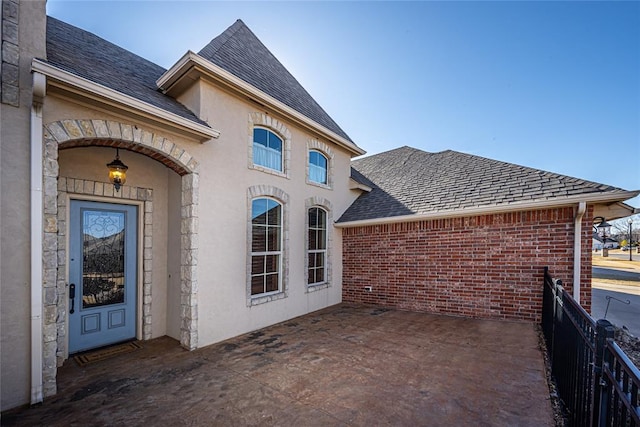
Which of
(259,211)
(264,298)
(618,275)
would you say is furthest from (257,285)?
(618,275)

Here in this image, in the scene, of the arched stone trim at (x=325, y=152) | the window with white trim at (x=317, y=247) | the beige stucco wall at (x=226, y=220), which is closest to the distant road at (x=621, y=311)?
the window with white trim at (x=317, y=247)

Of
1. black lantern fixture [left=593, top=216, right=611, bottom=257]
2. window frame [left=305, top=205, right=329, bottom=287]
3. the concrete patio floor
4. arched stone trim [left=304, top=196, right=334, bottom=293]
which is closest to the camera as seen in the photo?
the concrete patio floor

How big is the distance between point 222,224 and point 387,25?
6192 millimetres

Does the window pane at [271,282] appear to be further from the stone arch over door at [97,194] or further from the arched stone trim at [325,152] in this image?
the arched stone trim at [325,152]

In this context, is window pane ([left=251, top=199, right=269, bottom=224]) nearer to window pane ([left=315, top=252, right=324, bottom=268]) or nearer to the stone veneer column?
the stone veneer column

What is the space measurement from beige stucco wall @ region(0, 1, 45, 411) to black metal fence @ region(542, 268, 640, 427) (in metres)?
5.09

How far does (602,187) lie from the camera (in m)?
5.32

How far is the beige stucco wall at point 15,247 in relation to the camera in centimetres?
288

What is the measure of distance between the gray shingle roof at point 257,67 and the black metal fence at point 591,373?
630 centimetres

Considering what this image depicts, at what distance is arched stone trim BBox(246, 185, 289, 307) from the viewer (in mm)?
5492

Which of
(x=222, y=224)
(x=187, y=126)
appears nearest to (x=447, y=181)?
(x=222, y=224)

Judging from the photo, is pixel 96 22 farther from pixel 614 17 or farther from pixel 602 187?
pixel 602 187

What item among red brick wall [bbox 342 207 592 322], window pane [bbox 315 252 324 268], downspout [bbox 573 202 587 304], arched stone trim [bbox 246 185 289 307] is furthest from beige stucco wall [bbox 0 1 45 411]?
downspout [bbox 573 202 587 304]

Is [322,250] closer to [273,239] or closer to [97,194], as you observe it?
[273,239]
